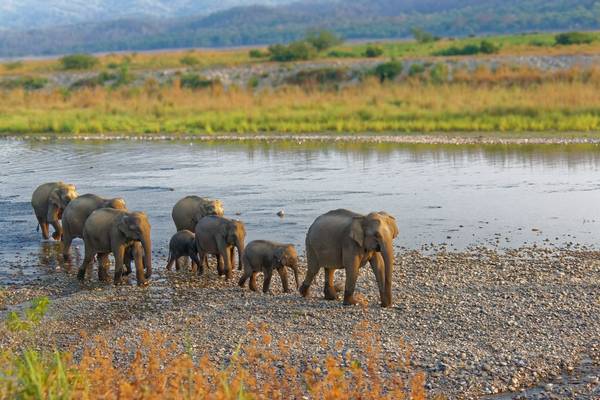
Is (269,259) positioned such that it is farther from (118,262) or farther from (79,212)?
(79,212)

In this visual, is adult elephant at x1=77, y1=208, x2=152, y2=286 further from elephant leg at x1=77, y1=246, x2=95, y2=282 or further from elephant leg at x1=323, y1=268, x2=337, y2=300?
elephant leg at x1=323, y1=268, x2=337, y2=300

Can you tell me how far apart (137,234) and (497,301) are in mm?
5514

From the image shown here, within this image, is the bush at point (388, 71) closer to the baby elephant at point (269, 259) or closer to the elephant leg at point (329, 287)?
the baby elephant at point (269, 259)

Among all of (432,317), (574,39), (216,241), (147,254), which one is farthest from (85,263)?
(574,39)

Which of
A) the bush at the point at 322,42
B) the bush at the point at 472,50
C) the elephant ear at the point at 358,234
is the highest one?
the bush at the point at 322,42

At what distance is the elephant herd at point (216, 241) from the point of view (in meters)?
15.6

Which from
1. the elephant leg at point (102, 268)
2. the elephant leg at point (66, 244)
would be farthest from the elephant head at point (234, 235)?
the elephant leg at point (66, 244)

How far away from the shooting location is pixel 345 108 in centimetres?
4772

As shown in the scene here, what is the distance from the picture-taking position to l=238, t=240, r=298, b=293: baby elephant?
1658 centimetres

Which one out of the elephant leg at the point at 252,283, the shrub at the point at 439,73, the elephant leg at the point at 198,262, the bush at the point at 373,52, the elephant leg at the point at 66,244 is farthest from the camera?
the bush at the point at 373,52

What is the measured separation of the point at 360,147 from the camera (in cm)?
3941

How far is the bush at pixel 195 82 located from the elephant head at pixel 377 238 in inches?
1770

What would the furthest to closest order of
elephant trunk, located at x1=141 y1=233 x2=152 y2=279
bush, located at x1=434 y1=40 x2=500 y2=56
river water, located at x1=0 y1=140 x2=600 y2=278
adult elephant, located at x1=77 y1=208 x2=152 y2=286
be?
1. bush, located at x1=434 y1=40 x2=500 y2=56
2. river water, located at x1=0 y1=140 x2=600 y2=278
3. adult elephant, located at x1=77 y1=208 x2=152 y2=286
4. elephant trunk, located at x1=141 y1=233 x2=152 y2=279

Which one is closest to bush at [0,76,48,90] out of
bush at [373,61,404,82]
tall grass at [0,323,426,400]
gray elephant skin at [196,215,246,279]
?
bush at [373,61,404,82]
